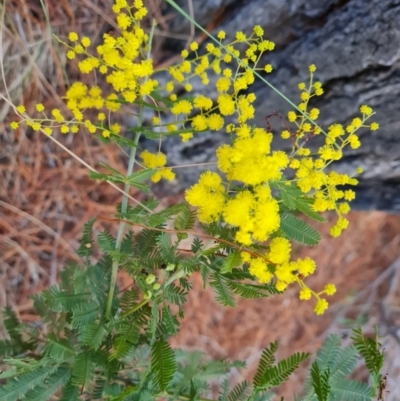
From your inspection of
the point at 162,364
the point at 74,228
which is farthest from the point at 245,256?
the point at 74,228

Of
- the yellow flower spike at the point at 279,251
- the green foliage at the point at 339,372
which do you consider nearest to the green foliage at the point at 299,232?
the yellow flower spike at the point at 279,251

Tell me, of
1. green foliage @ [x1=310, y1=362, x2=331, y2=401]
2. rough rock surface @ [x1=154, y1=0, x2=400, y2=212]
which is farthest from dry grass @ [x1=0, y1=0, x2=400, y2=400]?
green foliage @ [x1=310, y1=362, x2=331, y2=401]

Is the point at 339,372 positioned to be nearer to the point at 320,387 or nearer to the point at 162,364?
the point at 320,387

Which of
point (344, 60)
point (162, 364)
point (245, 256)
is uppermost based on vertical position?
point (344, 60)

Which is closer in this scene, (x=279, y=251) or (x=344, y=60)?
(x=279, y=251)

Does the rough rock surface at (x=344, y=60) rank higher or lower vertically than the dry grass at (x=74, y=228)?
higher

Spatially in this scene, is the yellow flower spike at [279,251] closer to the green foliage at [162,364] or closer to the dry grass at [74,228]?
the green foliage at [162,364]
